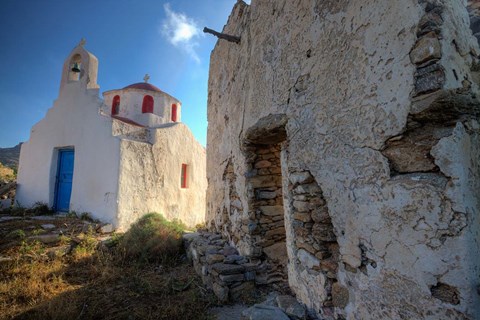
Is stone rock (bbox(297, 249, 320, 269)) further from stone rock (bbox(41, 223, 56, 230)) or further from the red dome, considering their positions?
the red dome

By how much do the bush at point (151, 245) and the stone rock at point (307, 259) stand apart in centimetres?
262

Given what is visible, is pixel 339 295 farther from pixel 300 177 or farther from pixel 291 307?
pixel 300 177

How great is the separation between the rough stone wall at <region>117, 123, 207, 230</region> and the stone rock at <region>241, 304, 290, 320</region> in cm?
490

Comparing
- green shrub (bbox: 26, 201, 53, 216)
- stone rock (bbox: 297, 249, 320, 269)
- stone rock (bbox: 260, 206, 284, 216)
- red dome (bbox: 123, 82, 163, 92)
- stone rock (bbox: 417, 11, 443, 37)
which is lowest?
stone rock (bbox: 297, 249, 320, 269)

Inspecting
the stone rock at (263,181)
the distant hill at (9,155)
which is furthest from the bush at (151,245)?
the distant hill at (9,155)

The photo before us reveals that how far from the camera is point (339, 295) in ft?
5.52

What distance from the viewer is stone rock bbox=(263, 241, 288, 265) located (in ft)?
9.38

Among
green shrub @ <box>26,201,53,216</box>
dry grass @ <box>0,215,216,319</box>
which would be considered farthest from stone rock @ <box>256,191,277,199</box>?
green shrub @ <box>26,201,53,216</box>

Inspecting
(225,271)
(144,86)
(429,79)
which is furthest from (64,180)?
(429,79)

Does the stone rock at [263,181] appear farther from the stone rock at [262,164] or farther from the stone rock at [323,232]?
the stone rock at [323,232]

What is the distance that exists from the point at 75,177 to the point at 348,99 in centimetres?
707

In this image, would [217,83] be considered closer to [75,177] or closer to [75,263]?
[75,263]

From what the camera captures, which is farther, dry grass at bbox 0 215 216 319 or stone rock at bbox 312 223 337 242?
dry grass at bbox 0 215 216 319

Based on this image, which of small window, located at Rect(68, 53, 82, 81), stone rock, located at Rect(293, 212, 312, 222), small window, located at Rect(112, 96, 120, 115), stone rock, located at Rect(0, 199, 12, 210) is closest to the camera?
stone rock, located at Rect(293, 212, 312, 222)
